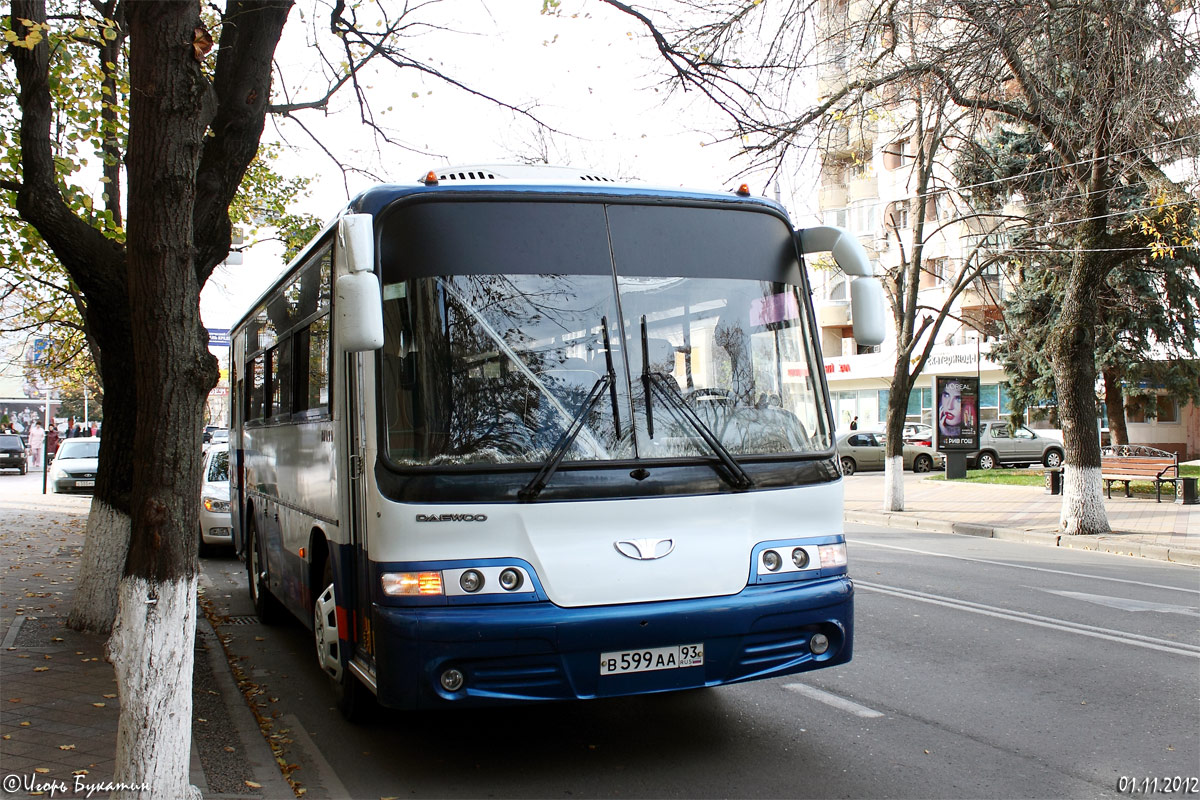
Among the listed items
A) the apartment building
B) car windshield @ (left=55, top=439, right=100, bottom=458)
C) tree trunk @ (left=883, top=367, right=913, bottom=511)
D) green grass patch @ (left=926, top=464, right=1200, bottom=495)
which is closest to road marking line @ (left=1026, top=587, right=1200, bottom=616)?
tree trunk @ (left=883, top=367, right=913, bottom=511)

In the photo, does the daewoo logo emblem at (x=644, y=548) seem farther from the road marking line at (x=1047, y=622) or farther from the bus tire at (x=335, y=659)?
the road marking line at (x=1047, y=622)

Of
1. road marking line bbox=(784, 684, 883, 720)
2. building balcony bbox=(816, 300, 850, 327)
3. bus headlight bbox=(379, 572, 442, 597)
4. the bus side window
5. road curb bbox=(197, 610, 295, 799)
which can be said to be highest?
building balcony bbox=(816, 300, 850, 327)

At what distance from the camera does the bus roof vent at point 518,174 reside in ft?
18.6

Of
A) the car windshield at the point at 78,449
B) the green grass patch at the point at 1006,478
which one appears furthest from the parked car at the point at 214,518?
the green grass patch at the point at 1006,478

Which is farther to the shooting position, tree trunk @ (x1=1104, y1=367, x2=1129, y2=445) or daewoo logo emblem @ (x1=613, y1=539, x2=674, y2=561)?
tree trunk @ (x1=1104, y1=367, x2=1129, y2=445)

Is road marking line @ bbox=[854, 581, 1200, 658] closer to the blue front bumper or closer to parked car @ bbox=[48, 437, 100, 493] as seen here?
the blue front bumper

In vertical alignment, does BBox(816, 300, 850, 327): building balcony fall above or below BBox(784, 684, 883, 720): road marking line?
above

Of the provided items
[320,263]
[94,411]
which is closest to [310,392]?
[320,263]

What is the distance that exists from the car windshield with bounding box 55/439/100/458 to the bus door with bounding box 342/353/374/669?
88.1 feet

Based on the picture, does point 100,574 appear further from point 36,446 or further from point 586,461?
point 36,446

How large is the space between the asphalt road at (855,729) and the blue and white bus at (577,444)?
1.63ft

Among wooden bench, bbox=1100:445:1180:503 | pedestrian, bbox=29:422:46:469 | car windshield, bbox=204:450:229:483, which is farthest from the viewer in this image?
pedestrian, bbox=29:422:46:469

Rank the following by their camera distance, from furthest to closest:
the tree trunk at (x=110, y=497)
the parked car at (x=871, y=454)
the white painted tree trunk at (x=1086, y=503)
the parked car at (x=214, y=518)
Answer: the parked car at (x=871, y=454)
the white painted tree trunk at (x=1086, y=503)
the parked car at (x=214, y=518)
the tree trunk at (x=110, y=497)

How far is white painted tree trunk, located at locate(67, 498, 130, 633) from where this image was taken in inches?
336
